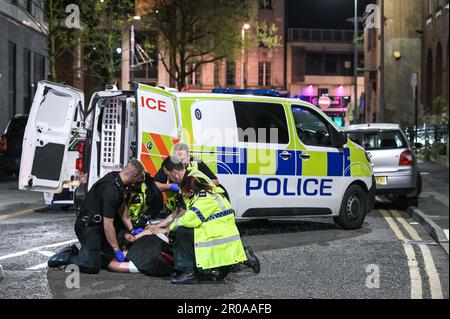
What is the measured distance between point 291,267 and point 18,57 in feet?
88.4

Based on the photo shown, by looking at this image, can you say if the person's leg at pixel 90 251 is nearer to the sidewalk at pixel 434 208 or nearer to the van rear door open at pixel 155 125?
the van rear door open at pixel 155 125

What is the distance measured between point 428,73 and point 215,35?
11744mm

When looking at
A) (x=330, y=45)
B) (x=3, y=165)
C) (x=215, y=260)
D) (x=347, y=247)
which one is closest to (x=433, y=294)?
(x=215, y=260)

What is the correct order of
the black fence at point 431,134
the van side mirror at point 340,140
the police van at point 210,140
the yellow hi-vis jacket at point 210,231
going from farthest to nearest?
the black fence at point 431,134 → the van side mirror at point 340,140 → the police van at point 210,140 → the yellow hi-vis jacket at point 210,231

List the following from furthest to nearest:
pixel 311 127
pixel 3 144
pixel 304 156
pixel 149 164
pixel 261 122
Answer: pixel 3 144
pixel 311 127
pixel 304 156
pixel 261 122
pixel 149 164

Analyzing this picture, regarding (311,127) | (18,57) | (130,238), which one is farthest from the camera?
(18,57)

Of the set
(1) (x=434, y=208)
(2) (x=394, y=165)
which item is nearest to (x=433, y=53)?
(2) (x=394, y=165)

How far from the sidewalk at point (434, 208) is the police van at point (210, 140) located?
5.49 ft

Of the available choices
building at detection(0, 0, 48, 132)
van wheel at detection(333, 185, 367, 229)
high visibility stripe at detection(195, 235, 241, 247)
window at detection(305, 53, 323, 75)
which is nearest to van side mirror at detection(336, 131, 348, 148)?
van wheel at detection(333, 185, 367, 229)

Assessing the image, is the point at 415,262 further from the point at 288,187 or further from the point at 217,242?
the point at 217,242

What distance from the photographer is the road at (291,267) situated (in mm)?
6883

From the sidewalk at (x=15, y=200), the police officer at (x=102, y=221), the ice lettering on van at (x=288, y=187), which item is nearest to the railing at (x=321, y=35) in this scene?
the sidewalk at (x=15, y=200)

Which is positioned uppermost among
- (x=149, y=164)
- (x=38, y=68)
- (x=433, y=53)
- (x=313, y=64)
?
(x=313, y=64)

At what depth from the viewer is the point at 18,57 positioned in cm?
3231
